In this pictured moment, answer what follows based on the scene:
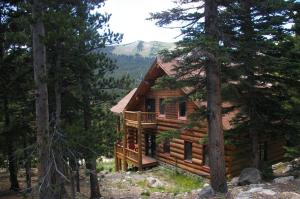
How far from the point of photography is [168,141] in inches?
1068

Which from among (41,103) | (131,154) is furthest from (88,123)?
(131,154)

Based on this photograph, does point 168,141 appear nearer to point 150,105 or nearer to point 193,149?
Result: point 150,105

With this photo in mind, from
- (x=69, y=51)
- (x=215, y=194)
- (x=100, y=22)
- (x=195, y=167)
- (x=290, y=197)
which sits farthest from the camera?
(x=195, y=167)

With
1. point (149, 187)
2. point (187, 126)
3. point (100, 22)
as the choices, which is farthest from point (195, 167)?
point (100, 22)

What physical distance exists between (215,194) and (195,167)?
11.1m

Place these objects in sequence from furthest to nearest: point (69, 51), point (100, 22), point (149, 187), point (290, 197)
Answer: point (149, 187), point (100, 22), point (69, 51), point (290, 197)

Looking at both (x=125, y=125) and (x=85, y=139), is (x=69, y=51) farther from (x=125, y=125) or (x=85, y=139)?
(x=125, y=125)

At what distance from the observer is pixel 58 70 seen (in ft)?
46.1

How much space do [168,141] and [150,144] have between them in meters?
3.18

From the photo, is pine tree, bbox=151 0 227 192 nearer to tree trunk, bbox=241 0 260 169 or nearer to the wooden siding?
tree trunk, bbox=241 0 260 169

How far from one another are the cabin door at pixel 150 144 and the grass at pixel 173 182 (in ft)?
10.8

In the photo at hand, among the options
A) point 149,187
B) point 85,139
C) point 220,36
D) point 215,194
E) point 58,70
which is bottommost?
point 149,187

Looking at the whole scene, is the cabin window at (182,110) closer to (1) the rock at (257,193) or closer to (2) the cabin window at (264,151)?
(2) the cabin window at (264,151)

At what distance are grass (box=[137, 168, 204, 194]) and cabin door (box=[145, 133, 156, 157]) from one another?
328cm
